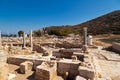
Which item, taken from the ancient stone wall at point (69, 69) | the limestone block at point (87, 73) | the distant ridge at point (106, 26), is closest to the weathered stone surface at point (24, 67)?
the ancient stone wall at point (69, 69)

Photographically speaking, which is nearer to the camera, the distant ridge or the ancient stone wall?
the ancient stone wall

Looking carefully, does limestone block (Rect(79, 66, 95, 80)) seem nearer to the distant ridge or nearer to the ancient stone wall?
the ancient stone wall

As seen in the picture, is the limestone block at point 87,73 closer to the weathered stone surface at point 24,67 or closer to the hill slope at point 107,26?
the weathered stone surface at point 24,67

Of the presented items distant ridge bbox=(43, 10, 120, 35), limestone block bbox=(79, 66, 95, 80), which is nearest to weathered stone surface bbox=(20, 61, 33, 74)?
limestone block bbox=(79, 66, 95, 80)

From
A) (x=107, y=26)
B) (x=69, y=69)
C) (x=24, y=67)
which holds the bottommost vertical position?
(x=69, y=69)

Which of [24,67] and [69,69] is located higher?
[24,67]

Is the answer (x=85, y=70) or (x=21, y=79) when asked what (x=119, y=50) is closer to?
(x=85, y=70)

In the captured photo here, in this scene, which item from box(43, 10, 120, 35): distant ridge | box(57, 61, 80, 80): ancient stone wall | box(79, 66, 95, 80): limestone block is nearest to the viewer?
box(79, 66, 95, 80): limestone block

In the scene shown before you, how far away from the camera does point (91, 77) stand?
17.5 ft

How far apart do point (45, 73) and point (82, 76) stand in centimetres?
172

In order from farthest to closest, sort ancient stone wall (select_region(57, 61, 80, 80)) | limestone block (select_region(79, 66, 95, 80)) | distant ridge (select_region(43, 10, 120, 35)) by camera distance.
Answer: distant ridge (select_region(43, 10, 120, 35)), ancient stone wall (select_region(57, 61, 80, 80)), limestone block (select_region(79, 66, 95, 80))

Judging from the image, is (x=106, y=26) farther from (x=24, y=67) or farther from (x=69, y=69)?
(x=24, y=67)

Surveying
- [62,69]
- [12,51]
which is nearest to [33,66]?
[62,69]

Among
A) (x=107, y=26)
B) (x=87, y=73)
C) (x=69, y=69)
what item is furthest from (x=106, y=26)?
(x=87, y=73)
